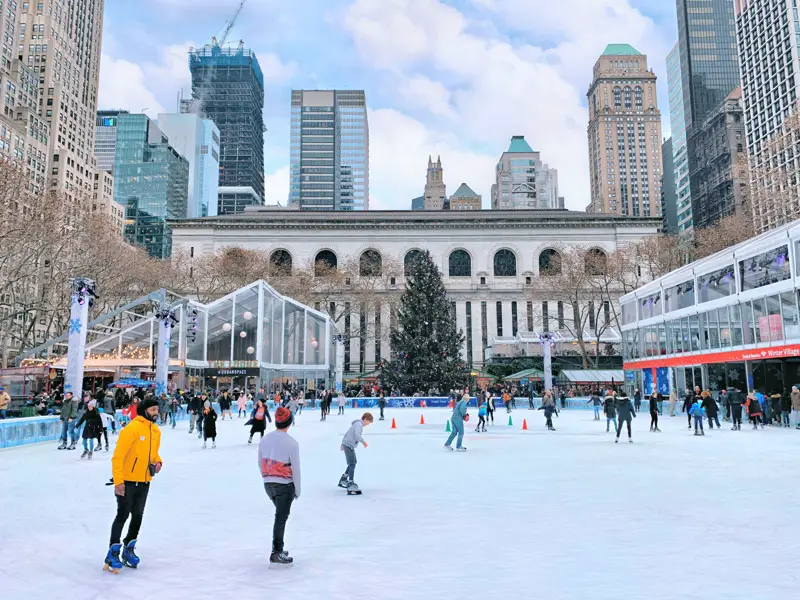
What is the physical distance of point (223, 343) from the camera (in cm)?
3778

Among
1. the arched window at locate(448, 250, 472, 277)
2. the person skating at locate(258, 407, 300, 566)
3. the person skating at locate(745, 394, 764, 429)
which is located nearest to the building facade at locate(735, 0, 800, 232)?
the arched window at locate(448, 250, 472, 277)

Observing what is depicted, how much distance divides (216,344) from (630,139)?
16386 centimetres

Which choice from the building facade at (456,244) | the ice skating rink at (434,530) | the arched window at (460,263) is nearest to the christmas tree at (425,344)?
the ice skating rink at (434,530)

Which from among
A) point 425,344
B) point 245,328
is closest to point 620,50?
point 425,344

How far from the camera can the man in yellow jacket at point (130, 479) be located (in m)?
5.63

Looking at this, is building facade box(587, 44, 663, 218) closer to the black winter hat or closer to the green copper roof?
the green copper roof

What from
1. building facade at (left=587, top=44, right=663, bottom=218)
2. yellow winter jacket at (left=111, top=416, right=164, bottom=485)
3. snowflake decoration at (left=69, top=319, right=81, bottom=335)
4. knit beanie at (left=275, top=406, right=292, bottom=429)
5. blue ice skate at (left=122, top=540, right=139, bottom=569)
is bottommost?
blue ice skate at (left=122, top=540, right=139, bottom=569)

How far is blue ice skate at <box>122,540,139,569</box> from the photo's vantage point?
18.8ft

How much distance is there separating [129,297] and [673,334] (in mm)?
43492

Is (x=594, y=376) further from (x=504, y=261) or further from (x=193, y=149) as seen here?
(x=193, y=149)

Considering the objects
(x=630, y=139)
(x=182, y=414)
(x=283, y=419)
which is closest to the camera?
(x=283, y=419)

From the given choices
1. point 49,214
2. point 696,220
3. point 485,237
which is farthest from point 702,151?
point 49,214

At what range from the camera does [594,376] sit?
47656 mm

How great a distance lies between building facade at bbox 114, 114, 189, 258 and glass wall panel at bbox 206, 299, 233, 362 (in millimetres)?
126376
